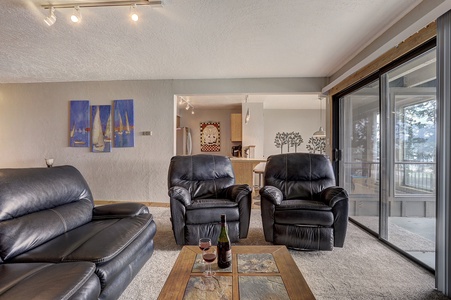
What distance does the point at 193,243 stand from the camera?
2617 millimetres

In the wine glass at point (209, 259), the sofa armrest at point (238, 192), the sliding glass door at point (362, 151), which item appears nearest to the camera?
the wine glass at point (209, 259)

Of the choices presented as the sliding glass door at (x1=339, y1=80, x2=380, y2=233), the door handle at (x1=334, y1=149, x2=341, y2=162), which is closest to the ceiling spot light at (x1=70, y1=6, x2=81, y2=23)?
the sliding glass door at (x1=339, y1=80, x2=380, y2=233)

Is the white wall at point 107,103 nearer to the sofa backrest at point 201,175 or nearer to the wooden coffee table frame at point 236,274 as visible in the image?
the sofa backrest at point 201,175

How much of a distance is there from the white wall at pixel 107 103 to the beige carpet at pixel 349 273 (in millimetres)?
2177

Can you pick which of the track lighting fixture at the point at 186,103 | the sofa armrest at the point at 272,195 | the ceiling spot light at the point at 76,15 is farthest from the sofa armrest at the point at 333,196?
the track lighting fixture at the point at 186,103

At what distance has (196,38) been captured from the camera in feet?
9.77

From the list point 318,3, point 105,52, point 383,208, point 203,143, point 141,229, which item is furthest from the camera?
point 203,143

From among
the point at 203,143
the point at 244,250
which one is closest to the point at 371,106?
the point at 244,250

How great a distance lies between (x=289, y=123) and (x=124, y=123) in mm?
5231

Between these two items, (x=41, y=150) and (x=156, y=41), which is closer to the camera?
(x=156, y=41)

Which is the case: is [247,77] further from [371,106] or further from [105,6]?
[105,6]

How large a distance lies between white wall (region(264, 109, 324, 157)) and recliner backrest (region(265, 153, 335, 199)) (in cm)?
449

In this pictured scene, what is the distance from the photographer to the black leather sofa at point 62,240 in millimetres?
1202

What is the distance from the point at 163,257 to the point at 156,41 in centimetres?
268
